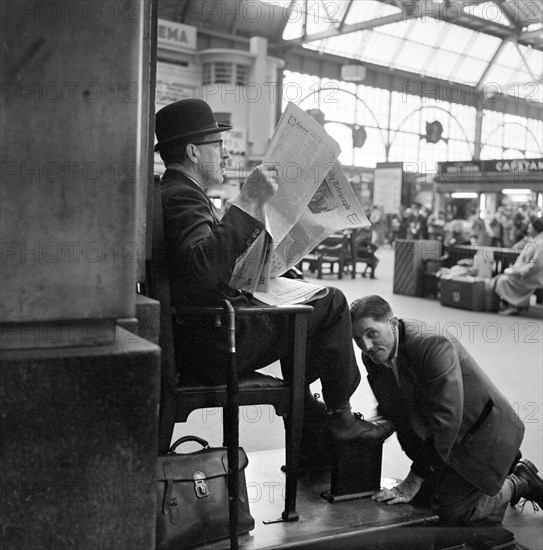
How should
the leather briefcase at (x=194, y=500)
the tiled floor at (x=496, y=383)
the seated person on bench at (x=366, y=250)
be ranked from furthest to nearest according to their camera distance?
1. the seated person on bench at (x=366, y=250)
2. the tiled floor at (x=496, y=383)
3. the leather briefcase at (x=194, y=500)

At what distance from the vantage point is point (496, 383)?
5523 mm

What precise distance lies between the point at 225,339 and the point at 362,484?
3.02 feet

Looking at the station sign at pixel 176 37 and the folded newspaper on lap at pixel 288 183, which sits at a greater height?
the station sign at pixel 176 37

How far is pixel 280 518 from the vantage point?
2627 millimetres

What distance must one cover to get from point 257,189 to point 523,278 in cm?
795

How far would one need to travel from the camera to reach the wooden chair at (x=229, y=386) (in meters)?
2.38

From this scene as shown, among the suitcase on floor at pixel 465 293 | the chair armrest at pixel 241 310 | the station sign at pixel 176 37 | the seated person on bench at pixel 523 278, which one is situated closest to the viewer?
the chair armrest at pixel 241 310

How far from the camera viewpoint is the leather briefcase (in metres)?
2.29

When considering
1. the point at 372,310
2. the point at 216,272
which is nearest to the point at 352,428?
the point at 372,310

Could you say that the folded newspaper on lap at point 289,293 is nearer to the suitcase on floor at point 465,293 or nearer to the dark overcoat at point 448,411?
the dark overcoat at point 448,411

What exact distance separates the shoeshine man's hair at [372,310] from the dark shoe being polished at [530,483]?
40.7 inches

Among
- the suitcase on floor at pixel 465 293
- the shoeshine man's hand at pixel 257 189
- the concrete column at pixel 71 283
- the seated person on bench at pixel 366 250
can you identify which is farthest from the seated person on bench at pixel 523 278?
the concrete column at pixel 71 283

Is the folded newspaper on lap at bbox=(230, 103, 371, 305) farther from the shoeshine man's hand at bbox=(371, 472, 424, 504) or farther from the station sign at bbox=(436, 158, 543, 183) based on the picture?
the station sign at bbox=(436, 158, 543, 183)

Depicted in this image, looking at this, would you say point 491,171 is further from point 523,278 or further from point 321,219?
point 321,219
